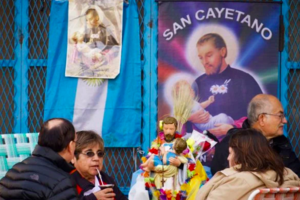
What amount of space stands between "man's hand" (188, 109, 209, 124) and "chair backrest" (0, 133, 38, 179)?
1777 millimetres

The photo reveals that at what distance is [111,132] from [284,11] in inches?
93.7

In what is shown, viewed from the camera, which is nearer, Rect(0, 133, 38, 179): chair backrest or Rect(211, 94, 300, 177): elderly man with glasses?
Rect(211, 94, 300, 177): elderly man with glasses

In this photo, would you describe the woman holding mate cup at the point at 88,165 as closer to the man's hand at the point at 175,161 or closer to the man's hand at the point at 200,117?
the man's hand at the point at 175,161

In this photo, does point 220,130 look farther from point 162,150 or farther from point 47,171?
point 47,171

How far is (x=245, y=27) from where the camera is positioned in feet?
23.1

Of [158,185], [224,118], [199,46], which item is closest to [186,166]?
[158,185]

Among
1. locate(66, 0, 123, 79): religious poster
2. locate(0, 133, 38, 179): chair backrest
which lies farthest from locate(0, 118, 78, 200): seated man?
locate(66, 0, 123, 79): religious poster

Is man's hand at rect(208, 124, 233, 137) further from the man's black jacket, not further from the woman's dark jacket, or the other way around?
the woman's dark jacket

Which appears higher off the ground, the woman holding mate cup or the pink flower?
the pink flower

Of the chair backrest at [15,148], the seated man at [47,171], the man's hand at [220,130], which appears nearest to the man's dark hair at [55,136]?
the seated man at [47,171]

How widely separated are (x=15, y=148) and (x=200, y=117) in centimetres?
206

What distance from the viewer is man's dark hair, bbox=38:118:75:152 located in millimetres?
4078

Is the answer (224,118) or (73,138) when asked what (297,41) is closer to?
(224,118)

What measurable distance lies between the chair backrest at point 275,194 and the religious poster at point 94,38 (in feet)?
10.7
